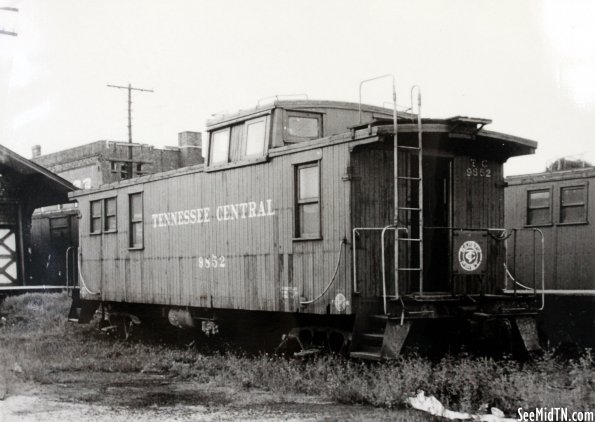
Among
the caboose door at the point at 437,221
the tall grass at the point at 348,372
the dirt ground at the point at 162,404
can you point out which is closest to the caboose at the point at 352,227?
the caboose door at the point at 437,221

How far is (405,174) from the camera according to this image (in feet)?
34.3

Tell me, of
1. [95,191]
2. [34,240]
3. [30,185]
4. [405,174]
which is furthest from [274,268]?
[34,240]

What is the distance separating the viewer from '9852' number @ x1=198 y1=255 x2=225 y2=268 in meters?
12.9

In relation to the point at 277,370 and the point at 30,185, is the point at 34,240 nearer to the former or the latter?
the point at 30,185

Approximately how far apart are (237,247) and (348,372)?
3.82 m

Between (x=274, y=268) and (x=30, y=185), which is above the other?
(x=30, y=185)

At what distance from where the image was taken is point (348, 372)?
936 cm

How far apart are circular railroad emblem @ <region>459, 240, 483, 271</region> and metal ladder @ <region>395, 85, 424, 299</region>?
2.03ft

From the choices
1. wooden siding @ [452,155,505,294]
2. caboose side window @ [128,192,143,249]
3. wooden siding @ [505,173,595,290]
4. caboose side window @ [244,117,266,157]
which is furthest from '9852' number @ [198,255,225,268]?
wooden siding @ [505,173,595,290]

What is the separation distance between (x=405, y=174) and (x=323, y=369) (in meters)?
2.92

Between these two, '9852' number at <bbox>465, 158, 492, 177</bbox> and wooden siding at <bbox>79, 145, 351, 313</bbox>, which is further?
'9852' number at <bbox>465, 158, 492, 177</bbox>

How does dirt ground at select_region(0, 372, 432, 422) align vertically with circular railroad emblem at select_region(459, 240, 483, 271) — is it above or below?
below

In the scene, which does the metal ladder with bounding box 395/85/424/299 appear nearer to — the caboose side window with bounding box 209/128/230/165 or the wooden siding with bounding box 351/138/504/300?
the wooden siding with bounding box 351/138/504/300

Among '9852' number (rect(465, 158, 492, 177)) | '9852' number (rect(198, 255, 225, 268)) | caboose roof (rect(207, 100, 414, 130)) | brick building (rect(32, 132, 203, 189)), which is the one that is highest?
brick building (rect(32, 132, 203, 189))
